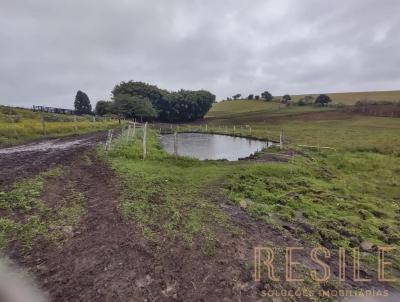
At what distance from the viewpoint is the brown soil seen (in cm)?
566

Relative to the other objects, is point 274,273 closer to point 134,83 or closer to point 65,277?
point 65,277

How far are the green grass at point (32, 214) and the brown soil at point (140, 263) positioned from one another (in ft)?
1.06

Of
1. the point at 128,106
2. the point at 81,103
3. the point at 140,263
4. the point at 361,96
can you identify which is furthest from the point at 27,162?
the point at 361,96

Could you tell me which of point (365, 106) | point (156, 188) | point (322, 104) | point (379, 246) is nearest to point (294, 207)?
point (379, 246)

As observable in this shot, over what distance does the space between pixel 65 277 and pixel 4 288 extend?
103 centimetres

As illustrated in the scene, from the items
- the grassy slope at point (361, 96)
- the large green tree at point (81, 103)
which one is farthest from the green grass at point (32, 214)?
the grassy slope at point (361, 96)

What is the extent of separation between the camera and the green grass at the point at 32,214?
7492 mm

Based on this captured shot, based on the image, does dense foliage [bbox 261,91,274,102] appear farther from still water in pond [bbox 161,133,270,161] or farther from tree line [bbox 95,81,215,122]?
still water in pond [bbox 161,133,270,161]

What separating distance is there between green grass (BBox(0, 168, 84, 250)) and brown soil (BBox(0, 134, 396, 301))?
1.06ft

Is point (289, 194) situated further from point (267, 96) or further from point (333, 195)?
point (267, 96)

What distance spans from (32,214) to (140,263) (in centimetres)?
424

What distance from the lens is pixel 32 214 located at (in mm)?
8727

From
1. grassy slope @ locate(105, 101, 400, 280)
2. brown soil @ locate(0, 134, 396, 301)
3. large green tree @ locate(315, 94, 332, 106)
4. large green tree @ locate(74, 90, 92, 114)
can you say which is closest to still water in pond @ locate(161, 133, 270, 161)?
grassy slope @ locate(105, 101, 400, 280)

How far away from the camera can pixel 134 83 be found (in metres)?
86.6
